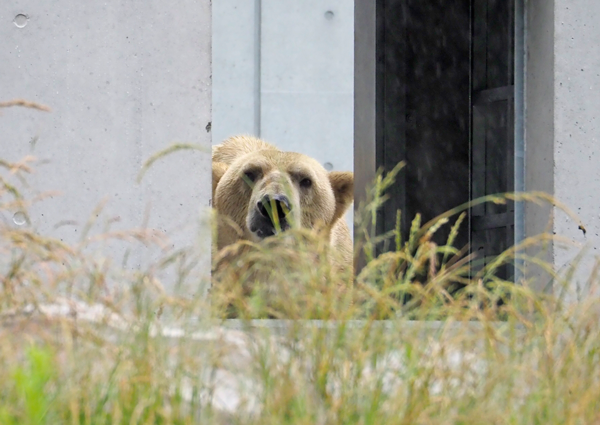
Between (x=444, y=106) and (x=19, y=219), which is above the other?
(x=444, y=106)

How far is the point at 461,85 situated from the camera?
5.90m

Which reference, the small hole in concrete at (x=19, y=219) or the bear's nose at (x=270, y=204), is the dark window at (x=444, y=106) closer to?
the bear's nose at (x=270, y=204)

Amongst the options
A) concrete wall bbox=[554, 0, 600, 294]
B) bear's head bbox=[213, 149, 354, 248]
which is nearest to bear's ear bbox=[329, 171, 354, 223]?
bear's head bbox=[213, 149, 354, 248]

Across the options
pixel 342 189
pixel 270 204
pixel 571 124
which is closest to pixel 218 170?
pixel 342 189

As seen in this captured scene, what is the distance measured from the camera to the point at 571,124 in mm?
4254

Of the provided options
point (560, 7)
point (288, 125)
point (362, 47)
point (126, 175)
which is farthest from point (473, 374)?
point (288, 125)

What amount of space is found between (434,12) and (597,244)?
2253 millimetres

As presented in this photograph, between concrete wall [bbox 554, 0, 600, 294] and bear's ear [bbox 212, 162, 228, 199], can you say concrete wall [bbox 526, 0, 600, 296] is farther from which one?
bear's ear [bbox 212, 162, 228, 199]

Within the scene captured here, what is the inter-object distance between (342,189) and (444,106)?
1.04m

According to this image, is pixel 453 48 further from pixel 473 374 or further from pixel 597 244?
pixel 473 374

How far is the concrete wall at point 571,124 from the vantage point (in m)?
4.22

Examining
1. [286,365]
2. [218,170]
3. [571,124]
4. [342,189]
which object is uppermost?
[571,124]

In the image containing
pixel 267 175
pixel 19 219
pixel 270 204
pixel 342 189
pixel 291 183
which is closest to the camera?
pixel 19 219

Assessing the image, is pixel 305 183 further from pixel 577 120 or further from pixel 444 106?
pixel 577 120
